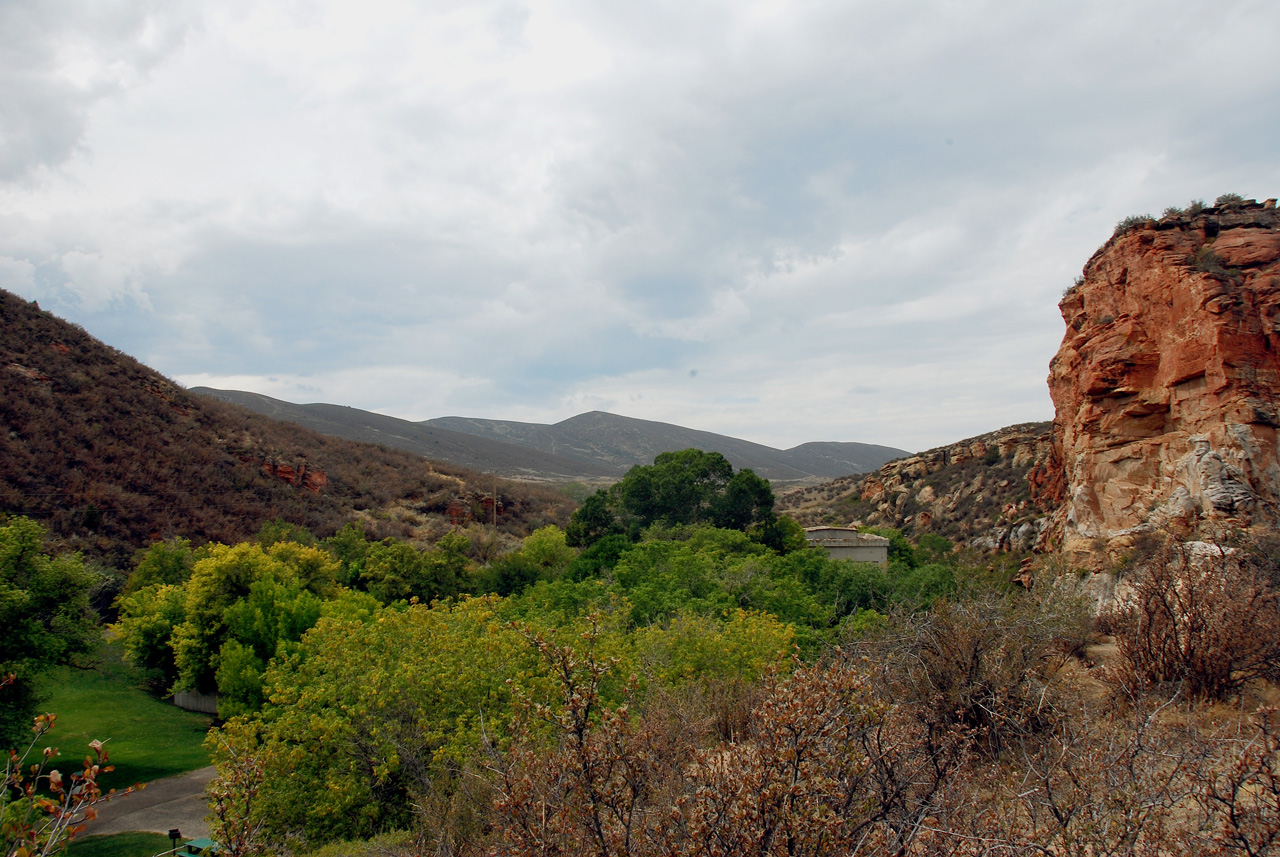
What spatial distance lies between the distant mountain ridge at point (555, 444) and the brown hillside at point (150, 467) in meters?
42.6

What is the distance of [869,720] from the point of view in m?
4.26

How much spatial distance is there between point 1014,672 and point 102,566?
119 feet

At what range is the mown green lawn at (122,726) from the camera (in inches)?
749

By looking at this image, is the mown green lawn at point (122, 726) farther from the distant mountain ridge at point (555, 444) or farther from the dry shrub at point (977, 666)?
the distant mountain ridge at point (555, 444)

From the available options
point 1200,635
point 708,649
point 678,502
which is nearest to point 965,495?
point 678,502

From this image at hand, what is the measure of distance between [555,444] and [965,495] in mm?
143104

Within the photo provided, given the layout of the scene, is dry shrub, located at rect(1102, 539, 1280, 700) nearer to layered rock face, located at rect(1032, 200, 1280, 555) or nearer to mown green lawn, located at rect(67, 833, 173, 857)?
layered rock face, located at rect(1032, 200, 1280, 555)

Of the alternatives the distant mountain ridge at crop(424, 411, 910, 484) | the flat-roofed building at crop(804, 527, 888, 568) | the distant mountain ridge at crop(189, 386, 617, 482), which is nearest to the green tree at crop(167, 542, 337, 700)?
the flat-roofed building at crop(804, 527, 888, 568)

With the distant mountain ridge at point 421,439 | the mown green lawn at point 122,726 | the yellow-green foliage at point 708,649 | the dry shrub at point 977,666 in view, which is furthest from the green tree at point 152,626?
the distant mountain ridge at point 421,439

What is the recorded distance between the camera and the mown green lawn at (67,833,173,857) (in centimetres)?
1404

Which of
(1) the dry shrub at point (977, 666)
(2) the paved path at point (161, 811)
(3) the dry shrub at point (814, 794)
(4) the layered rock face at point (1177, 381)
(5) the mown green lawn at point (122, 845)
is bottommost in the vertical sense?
(2) the paved path at point (161, 811)

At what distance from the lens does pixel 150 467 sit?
38.8 m

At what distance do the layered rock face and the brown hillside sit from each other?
39.7 metres

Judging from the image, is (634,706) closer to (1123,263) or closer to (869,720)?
(869,720)
